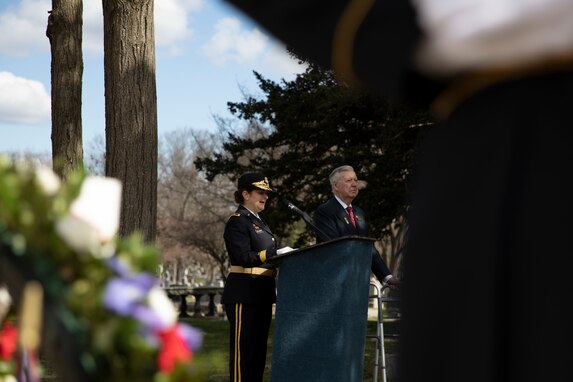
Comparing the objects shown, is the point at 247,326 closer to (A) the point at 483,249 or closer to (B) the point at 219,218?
(A) the point at 483,249

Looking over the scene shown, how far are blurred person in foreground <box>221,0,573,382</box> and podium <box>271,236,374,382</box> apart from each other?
5246 mm

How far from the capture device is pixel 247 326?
786 cm

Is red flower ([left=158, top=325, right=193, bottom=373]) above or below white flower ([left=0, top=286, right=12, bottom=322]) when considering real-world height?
below

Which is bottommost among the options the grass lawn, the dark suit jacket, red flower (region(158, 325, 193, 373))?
the grass lawn

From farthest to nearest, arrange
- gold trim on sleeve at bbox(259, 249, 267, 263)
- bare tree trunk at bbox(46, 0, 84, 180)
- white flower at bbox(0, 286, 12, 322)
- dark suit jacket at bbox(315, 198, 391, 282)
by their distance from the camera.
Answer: bare tree trunk at bbox(46, 0, 84, 180), dark suit jacket at bbox(315, 198, 391, 282), gold trim on sleeve at bbox(259, 249, 267, 263), white flower at bbox(0, 286, 12, 322)

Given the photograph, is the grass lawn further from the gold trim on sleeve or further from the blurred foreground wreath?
the gold trim on sleeve

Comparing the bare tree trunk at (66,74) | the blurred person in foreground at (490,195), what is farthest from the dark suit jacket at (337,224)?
the blurred person in foreground at (490,195)

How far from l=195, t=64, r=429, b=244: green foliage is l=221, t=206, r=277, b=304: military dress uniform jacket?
31.2 ft

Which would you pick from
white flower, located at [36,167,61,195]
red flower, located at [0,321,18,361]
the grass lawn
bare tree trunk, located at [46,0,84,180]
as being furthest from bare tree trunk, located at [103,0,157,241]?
white flower, located at [36,167,61,195]

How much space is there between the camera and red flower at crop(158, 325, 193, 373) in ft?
3.51

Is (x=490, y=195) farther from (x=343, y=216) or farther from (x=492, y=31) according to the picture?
(x=343, y=216)

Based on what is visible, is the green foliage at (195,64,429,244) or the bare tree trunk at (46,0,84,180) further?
the green foliage at (195,64,429,244)

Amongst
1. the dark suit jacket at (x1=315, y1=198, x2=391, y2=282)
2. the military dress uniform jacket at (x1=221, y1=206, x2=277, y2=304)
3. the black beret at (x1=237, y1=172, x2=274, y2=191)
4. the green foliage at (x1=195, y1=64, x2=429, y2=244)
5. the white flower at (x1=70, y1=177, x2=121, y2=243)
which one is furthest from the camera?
the green foliage at (x1=195, y1=64, x2=429, y2=244)

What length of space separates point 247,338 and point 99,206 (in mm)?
6777
